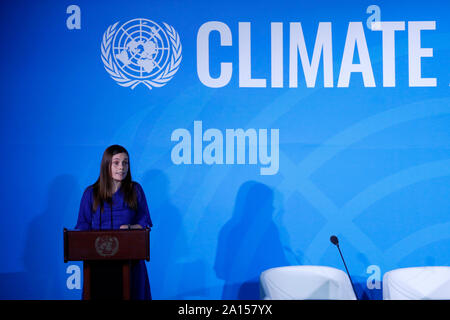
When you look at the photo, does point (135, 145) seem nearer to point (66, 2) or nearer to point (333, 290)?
point (66, 2)

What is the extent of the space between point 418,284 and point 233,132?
1968 millimetres

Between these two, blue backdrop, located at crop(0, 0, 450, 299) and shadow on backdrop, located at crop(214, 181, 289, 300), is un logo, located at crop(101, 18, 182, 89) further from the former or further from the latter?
shadow on backdrop, located at crop(214, 181, 289, 300)

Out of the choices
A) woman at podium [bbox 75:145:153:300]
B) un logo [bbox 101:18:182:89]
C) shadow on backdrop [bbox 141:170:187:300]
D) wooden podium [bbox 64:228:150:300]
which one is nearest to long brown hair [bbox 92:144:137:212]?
woman at podium [bbox 75:145:153:300]

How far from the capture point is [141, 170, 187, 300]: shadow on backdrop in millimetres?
4582

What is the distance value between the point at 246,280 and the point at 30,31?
9.76ft

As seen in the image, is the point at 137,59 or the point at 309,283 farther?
the point at 137,59

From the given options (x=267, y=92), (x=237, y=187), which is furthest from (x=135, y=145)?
(x=267, y=92)

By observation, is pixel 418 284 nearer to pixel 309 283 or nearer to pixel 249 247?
pixel 309 283

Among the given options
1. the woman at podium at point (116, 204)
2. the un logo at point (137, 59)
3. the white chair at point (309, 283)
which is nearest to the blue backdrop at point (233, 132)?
the un logo at point (137, 59)

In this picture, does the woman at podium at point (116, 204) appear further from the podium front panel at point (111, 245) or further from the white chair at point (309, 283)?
the white chair at point (309, 283)

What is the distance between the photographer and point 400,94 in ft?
14.9

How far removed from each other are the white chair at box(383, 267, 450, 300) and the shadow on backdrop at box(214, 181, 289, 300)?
42.4 inches

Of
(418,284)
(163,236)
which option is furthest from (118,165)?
(418,284)

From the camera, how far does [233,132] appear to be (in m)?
4.57
